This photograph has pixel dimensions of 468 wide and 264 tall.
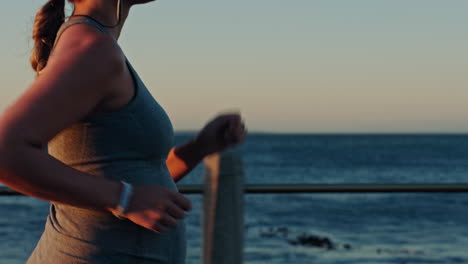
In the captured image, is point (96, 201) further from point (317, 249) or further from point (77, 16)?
point (317, 249)

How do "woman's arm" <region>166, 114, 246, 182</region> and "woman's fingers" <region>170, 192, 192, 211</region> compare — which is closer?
"woman's fingers" <region>170, 192, 192, 211</region>

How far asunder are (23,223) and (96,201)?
81.3 feet

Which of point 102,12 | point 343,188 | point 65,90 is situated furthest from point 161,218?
point 343,188

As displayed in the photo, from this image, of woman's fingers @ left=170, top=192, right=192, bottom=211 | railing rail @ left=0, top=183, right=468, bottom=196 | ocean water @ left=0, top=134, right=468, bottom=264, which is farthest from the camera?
ocean water @ left=0, top=134, right=468, bottom=264

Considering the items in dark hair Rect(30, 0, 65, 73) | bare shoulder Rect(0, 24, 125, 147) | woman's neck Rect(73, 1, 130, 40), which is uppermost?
dark hair Rect(30, 0, 65, 73)

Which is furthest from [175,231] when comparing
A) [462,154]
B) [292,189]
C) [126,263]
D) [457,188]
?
[462,154]

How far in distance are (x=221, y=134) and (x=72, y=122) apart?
1.78 feet

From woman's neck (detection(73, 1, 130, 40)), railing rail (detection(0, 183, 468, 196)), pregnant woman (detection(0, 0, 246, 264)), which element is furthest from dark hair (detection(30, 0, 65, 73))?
railing rail (detection(0, 183, 468, 196))

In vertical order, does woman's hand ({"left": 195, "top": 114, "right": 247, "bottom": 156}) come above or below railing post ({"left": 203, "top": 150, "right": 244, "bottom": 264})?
above

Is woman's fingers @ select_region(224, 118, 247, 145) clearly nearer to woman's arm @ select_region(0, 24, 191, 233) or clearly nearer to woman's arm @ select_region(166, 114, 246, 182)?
woman's arm @ select_region(166, 114, 246, 182)

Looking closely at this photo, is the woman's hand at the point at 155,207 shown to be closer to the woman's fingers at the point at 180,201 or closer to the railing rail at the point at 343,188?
the woman's fingers at the point at 180,201

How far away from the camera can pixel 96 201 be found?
1221 millimetres

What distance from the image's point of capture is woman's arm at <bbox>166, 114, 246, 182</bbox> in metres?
1.65

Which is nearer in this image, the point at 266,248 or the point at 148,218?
Answer: the point at 148,218
